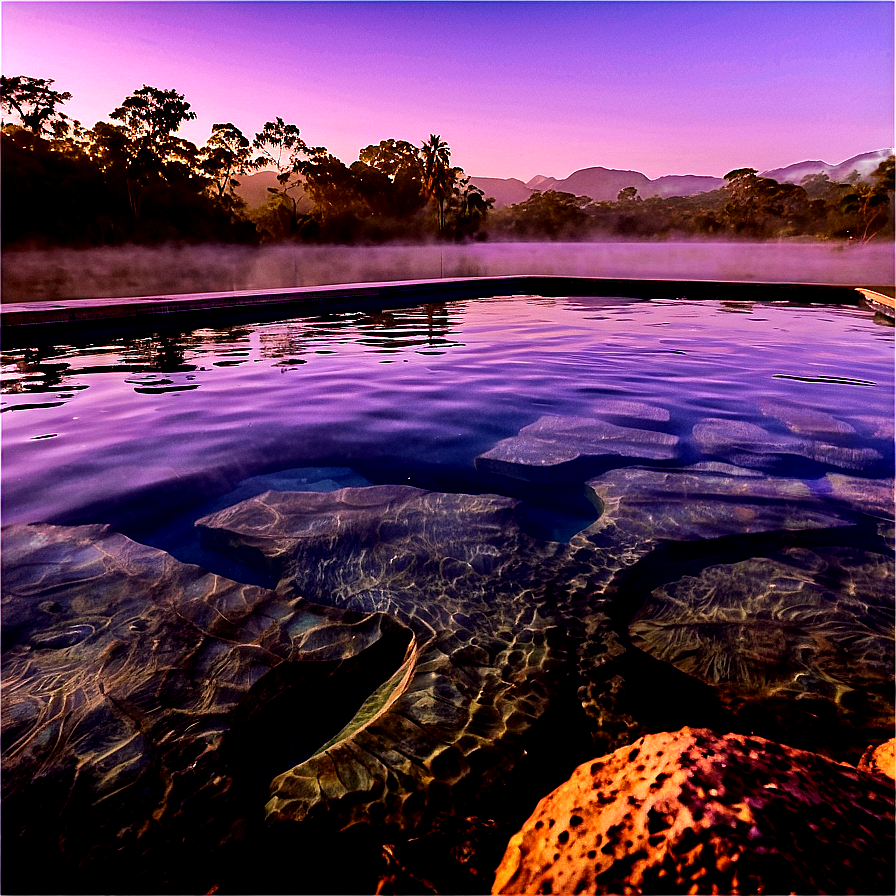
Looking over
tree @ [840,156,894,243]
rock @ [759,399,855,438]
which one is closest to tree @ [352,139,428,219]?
tree @ [840,156,894,243]

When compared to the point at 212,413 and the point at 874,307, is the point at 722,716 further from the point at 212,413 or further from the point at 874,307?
the point at 874,307

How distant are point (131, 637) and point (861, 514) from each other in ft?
13.2

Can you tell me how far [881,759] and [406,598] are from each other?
1774mm

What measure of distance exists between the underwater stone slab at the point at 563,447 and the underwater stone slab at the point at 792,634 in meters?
1.53

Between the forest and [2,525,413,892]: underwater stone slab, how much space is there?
36.4m

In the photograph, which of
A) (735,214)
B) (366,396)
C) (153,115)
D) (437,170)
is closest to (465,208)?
(437,170)

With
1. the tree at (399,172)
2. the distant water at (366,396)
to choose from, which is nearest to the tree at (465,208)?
the tree at (399,172)

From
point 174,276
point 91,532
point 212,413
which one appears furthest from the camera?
point 174,276

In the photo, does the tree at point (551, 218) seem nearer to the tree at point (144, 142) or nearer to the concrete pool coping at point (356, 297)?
the tree at point (144, 142)

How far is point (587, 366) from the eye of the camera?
7.39 meters

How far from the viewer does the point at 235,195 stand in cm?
4797

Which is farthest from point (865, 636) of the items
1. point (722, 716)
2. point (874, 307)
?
point (874, 307)

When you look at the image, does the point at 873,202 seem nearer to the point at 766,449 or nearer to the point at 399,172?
the point at 399,172

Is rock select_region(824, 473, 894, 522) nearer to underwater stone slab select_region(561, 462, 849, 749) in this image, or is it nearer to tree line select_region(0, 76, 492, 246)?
underwater stone slab select_region(561, 462, 849, 749)
